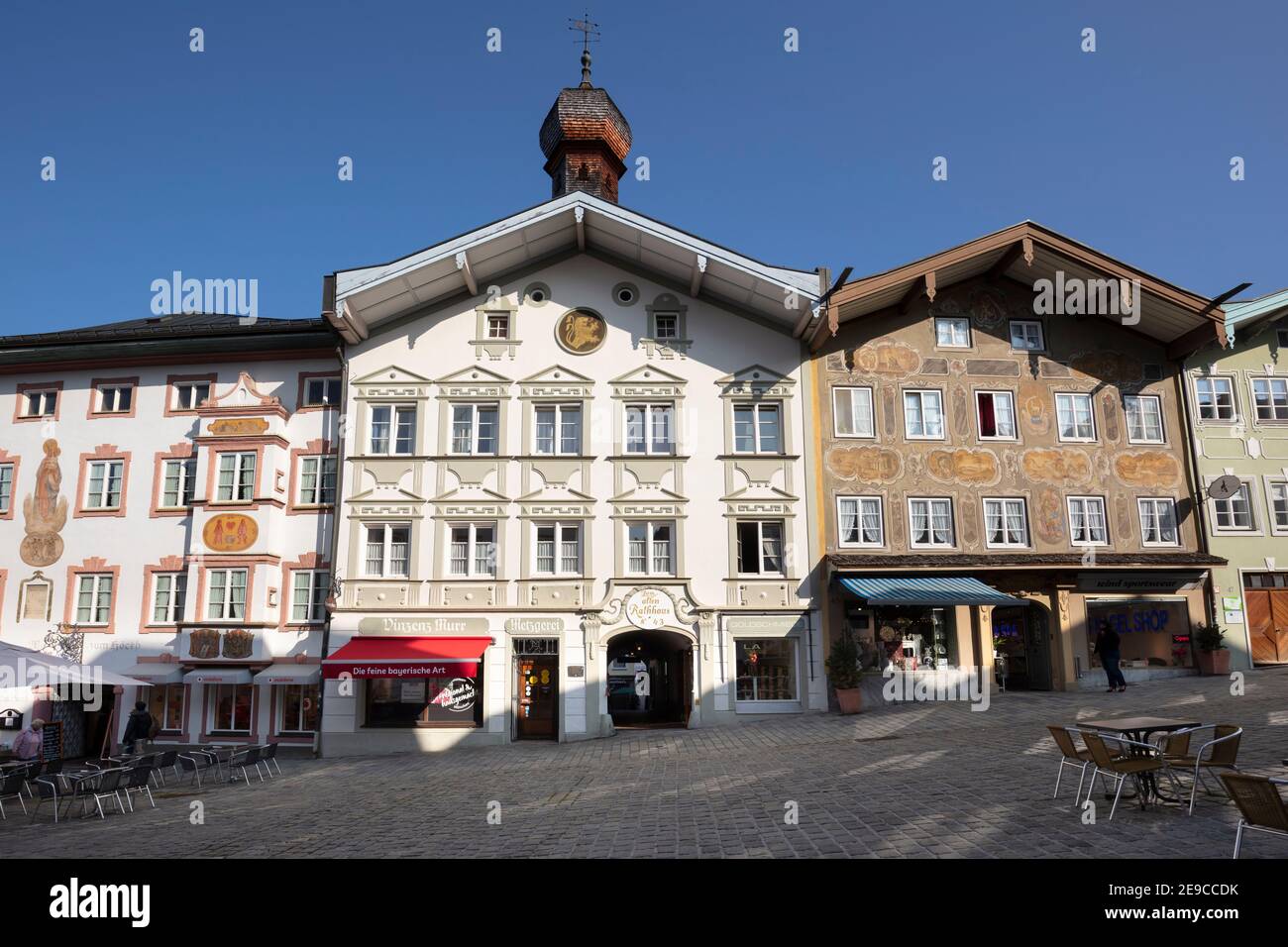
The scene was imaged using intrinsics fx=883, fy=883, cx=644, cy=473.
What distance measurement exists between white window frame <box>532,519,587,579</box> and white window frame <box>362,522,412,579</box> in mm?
3372

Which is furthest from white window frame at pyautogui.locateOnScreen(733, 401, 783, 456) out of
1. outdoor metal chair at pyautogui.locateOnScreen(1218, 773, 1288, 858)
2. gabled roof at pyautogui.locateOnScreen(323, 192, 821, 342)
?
outdoor metal chair at pyautogui.locateOnScreen(1218, 773, 1288, 858)

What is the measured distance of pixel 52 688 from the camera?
2364 centimetres

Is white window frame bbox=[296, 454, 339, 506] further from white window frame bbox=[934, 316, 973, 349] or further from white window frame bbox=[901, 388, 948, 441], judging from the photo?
white window frame bbox=[934, 316, 973, 349]

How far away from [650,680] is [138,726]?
45.3ft

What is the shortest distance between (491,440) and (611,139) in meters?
12.1

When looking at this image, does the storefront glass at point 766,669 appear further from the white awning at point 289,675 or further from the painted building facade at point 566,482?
the white awning at point 289,675

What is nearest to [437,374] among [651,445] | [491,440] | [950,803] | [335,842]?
[491,440]

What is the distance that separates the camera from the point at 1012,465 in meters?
24.5

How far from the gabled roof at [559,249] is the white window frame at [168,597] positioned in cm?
811

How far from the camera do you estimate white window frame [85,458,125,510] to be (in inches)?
986

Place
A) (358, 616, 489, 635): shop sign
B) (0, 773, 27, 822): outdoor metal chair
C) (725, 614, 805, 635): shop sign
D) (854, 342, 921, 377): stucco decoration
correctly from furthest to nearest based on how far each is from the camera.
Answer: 1. (854, 342, 921, 377): stucco decoration
2. (725, 614, 805, 635): shop sign
3. (358, 616, 489, 635): shop sign
4. (0, 773, 27, 822): outdoor metal chair

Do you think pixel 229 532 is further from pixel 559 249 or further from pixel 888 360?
pixel 888 360

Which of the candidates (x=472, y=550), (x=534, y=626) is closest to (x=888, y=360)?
(x=534, y=626)

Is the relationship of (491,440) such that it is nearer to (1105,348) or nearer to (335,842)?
(335,842)
